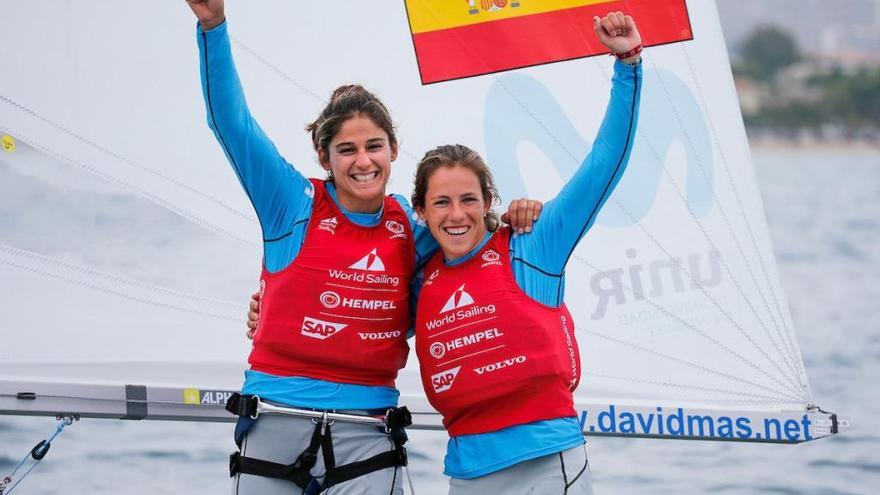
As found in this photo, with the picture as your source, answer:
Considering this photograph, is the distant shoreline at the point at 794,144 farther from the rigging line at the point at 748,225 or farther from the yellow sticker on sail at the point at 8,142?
the yellow sticker on sail at the point at 8,142

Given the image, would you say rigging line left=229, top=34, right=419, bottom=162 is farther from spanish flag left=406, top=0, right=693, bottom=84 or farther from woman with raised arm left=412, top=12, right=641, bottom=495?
woman with raised arm left=412, top=12, right=641, bottom=495

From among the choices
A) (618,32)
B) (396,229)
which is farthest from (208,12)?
(618,32)

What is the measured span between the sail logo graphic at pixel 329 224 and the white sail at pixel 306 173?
86 cm

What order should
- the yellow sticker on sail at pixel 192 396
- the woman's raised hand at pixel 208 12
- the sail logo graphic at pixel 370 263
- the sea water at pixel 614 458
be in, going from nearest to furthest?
1. the woman's raised hand at pixel 208 12
2. the sail logo graphic at pixel 370 263
3. the yellow sticker on sail at pixel 192 396
4. the sea water at pixel 614 458

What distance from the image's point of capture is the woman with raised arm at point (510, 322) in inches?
103

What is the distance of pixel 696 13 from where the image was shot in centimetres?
358

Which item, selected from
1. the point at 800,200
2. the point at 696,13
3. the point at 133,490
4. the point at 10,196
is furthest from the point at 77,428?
the point at 800,200

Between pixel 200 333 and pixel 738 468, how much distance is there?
2946mm

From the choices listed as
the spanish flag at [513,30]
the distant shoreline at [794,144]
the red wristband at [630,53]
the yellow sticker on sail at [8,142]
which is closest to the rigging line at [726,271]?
the spanish flag at [513,30]

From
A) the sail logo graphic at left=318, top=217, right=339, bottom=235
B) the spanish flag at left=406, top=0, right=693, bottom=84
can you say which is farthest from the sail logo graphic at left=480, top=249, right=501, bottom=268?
the spanish flag at left=406, top=0, right=693, bottom=84

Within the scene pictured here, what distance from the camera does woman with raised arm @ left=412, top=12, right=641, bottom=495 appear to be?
2.61 meters

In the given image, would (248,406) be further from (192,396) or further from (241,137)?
(192,396)

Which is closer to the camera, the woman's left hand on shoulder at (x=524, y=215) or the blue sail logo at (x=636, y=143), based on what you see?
the woman's left hand on shoulder at (x=524, y=215)

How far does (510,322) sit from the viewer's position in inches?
104
